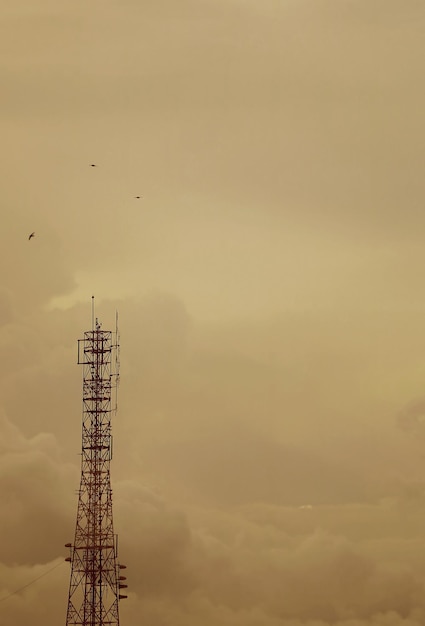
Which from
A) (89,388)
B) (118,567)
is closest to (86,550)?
(118,567)

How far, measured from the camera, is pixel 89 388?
6535 inches

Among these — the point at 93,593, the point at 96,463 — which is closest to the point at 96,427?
the point at 96,463

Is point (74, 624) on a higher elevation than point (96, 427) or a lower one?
lower

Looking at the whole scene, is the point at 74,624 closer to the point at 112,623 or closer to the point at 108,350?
the point at 112,623

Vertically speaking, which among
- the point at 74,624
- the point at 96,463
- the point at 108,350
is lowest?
the point at 74,624

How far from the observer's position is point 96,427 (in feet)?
542

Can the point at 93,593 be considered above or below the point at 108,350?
below

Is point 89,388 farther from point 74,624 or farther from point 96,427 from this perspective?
point 74,624

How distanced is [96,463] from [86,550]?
806cm

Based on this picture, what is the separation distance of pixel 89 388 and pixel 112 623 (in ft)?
71.4

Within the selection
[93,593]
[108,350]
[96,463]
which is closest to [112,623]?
[93,593]

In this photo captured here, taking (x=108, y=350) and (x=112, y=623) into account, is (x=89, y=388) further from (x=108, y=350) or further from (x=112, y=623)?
(x=112, y=623)

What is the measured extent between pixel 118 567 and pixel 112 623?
16.6 feet

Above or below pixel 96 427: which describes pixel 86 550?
below
